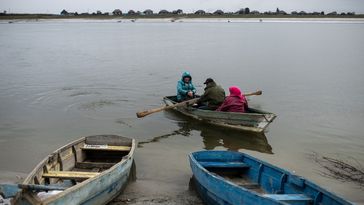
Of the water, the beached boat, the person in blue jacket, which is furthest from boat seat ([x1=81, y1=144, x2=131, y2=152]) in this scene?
the person in blue jacket

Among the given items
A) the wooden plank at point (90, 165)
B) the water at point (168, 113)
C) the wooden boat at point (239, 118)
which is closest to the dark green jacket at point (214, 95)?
the wooden boat at point (239, 118)

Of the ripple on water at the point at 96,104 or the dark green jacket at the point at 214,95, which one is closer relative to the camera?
the dark green jacket at the point at 214,95

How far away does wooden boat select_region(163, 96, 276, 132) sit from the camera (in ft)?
44.3

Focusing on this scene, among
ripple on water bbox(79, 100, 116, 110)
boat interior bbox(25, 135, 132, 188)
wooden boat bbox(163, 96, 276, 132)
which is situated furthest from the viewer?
ripple on water bbox(79, 100, 116, 110)

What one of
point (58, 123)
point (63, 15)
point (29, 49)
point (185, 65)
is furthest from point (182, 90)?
point (63, 15)

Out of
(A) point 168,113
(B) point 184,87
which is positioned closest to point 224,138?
(B) point 184,87

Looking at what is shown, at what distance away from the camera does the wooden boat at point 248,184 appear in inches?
288

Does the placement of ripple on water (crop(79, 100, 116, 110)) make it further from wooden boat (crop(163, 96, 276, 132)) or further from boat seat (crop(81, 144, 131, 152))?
boat seat (crop(81, 144, 131, 152))

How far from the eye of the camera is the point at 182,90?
16.6m

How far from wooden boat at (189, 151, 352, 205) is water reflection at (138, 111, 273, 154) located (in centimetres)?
344

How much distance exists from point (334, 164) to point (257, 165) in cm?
365

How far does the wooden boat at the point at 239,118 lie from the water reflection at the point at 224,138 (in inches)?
10.6

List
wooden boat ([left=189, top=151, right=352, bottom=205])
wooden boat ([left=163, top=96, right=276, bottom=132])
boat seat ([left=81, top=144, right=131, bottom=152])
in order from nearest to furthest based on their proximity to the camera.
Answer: wooden boat ([left=189, top=151, right=352, bottom=205]) < boat seat ([left=81, top=144, right=131, bottom=152]) < wooden boat ([left=163, top=96, right=276, bottom=132])

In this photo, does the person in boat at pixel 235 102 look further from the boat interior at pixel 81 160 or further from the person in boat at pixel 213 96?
the boat interior at pixel 81 160
